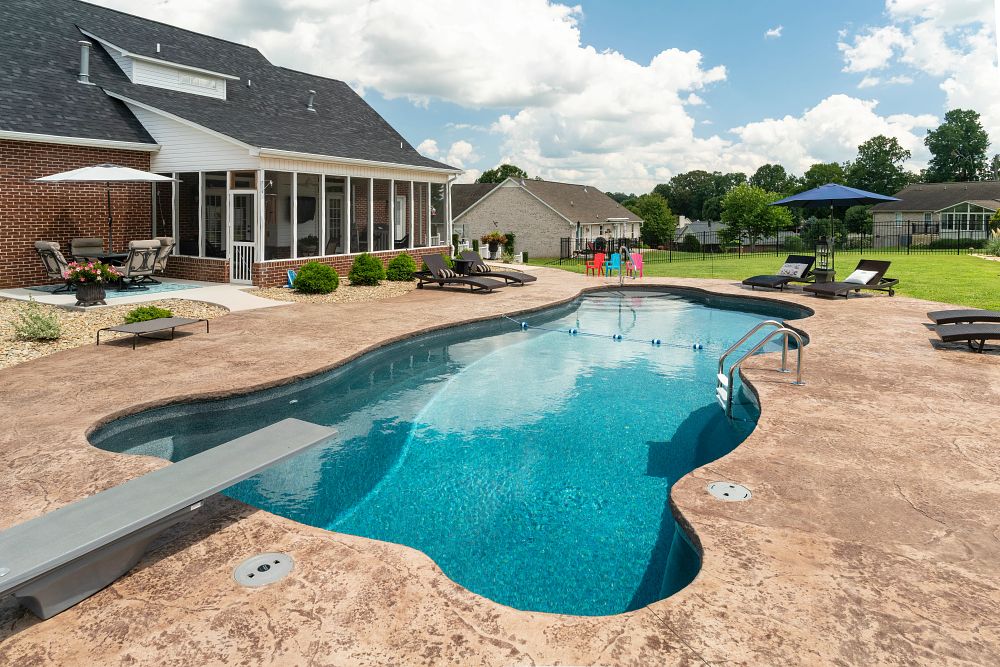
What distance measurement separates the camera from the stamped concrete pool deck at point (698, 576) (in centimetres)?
320

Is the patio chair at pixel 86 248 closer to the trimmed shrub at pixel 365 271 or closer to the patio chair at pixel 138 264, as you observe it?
the patio chair at pixel 138 264

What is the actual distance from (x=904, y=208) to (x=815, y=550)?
221 ft

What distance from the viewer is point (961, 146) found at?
278 ft

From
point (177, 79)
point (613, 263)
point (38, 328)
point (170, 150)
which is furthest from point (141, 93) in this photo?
point (613, 263)

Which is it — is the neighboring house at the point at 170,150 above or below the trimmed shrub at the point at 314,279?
above

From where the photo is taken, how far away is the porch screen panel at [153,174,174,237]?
61.3 feet

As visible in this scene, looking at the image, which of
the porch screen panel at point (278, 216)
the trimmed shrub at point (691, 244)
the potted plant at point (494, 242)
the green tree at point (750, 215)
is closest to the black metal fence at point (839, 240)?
the trimmed shrub at point (691, 244)

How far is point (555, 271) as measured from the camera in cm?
2595

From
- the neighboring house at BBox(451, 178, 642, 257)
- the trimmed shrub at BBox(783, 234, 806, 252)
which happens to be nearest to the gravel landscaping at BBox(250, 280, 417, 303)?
the neighboring house at BBox(451, 178, 642, 257)

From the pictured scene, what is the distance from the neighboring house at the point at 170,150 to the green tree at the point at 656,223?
49622 mm

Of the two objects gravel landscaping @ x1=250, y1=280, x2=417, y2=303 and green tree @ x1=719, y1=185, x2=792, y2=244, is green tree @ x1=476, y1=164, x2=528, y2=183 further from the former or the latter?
gravel landscaping @ x1=250, y1=280, x2=417, y2=303

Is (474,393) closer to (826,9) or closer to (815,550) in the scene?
(815,550)

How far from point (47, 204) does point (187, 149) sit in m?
3.51

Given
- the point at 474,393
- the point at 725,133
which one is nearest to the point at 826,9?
the point at 474,393
